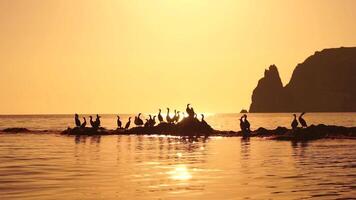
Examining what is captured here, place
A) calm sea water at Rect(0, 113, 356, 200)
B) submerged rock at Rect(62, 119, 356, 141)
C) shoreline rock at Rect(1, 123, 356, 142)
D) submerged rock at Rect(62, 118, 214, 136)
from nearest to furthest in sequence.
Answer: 1. calm sea water at Rect(0, 113, 356, 200)
2. shoreline rock at Rect(1, 123, 356, 142)
3. submerged rock at Rect(62, 119, 356, 141)
4. submerged rock at Rect(62, 118, 214, 136)

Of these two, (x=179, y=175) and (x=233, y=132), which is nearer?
(x=179, y=175)

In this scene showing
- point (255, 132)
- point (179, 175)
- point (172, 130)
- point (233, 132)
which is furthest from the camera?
point (172, 130)

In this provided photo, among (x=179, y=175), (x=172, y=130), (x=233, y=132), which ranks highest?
(x=172, y=130)

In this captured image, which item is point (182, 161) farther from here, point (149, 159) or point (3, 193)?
point (3, 193)

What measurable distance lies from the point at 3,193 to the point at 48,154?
19.1 m

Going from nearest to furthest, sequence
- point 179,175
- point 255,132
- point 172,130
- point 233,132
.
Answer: point 179,175 < point 255,132 < point 233,132 < point 172,130

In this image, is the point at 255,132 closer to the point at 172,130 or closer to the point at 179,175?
the point at 172,130

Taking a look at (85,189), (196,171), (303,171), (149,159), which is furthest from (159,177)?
(149,159)

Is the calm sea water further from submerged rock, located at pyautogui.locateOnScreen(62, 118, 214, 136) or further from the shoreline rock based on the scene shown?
submerged rock, located at pyautogui.locateOnScreen(62, 118, 214, 136)

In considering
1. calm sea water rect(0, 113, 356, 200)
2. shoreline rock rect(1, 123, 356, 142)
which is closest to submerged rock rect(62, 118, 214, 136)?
shoreline rock rect(1, 123, 356, 142)

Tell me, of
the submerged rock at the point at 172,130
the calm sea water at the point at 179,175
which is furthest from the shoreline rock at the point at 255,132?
the calm sea water at the point at 179,175

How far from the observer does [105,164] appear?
3145cm

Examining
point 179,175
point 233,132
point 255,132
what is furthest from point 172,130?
point 179,175

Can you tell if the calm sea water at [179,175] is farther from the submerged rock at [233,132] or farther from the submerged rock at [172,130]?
the submerged rock at [172,130]
